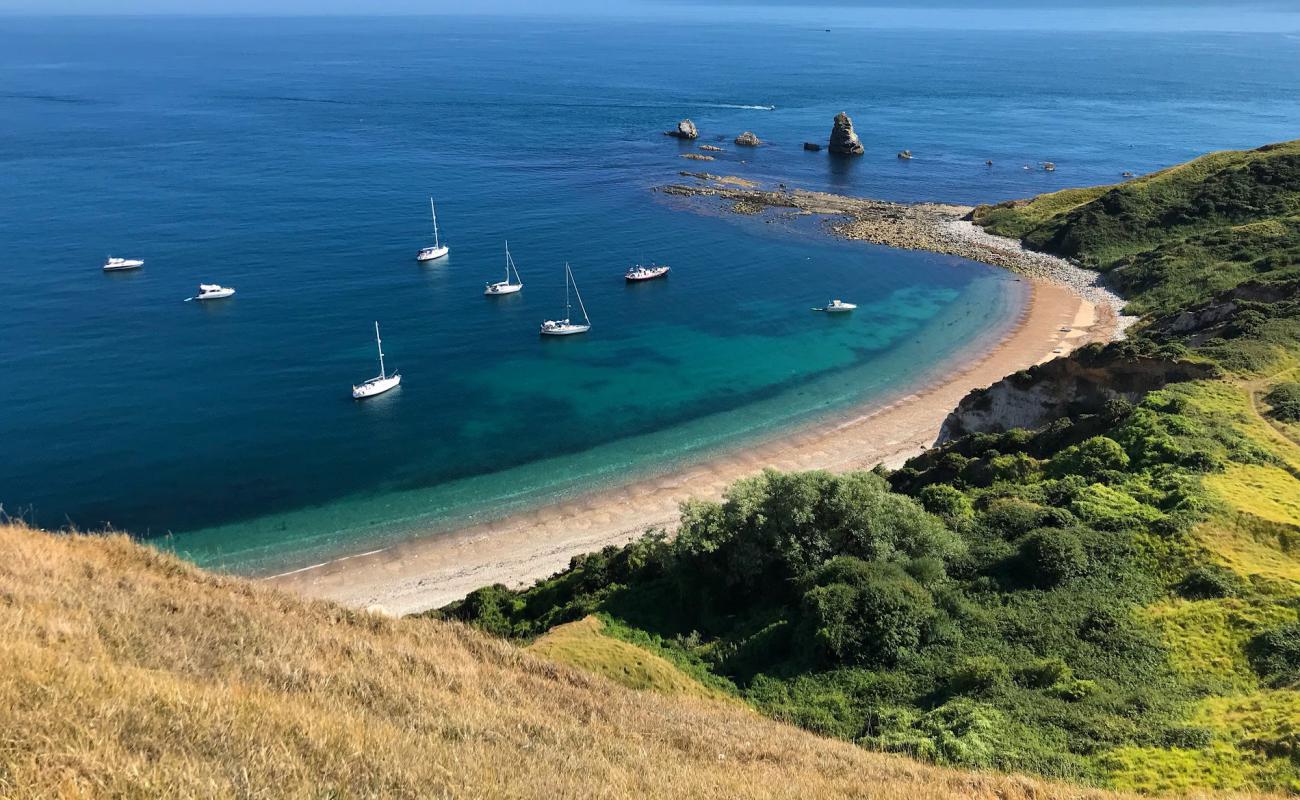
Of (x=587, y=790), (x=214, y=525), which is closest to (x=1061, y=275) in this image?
(x=214, y=525)

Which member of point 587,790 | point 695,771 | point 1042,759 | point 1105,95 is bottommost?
point 1042,759

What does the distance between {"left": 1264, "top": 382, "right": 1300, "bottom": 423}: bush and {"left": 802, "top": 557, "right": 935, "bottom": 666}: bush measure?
20417 mm

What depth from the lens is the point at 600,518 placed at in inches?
1594

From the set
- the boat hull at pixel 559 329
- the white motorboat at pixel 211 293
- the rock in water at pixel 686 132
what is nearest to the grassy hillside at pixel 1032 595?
the boat hull at pixel 559 329

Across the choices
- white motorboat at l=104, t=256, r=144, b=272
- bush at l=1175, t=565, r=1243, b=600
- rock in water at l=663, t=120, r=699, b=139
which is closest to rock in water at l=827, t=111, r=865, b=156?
rock in water at l=663, t=120, r=699, b=139

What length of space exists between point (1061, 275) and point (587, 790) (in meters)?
78.7

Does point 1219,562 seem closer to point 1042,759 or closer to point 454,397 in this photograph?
point 1042,759

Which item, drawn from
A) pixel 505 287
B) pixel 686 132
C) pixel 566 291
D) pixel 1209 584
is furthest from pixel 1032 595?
pixel 686 132

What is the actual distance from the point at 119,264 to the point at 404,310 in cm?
2636

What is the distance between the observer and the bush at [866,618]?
2031cm

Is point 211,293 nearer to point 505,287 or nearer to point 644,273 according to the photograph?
point 505,287

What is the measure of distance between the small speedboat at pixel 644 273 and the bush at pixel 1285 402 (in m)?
49.1

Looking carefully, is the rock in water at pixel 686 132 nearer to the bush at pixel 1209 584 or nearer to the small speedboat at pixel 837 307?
the small speedboat at pixel 837 307

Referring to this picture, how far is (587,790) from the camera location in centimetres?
1115
